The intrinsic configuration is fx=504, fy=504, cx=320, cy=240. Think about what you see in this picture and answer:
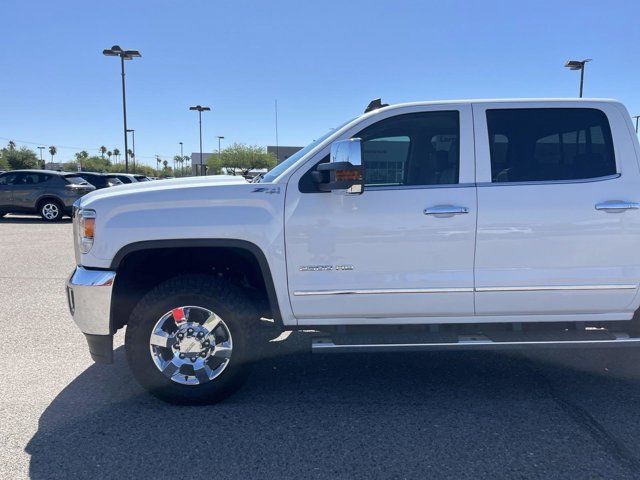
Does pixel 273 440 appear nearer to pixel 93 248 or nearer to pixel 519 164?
pixel 93 248

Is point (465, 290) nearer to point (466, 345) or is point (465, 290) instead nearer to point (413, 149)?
point (466, 345)

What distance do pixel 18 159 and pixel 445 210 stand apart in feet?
251

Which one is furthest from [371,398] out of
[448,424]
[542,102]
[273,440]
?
[542,102]

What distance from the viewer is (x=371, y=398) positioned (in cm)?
369

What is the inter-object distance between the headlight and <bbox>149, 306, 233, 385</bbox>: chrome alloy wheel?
2.35ft

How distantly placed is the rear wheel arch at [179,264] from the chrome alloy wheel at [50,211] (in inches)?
564

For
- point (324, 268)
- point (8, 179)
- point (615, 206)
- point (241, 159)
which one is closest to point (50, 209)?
point (8, 179)

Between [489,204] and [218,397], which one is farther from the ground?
[489,204]

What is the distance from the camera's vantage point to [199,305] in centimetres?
342

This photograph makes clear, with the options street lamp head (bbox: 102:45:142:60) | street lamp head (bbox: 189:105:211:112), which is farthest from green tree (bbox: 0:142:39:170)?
street lamp head (bbox: 102:45:142:60)

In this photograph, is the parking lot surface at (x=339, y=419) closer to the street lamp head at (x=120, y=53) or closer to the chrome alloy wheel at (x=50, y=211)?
the chrome alloy wheel at (x=50, y=211)

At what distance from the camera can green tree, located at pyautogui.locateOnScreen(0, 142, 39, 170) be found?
218ft

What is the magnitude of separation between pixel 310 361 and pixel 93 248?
2066mm

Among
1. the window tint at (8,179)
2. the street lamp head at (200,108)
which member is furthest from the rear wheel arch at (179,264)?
the street lamp head at (200,108)
